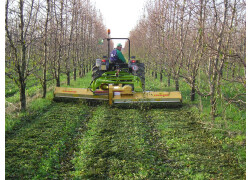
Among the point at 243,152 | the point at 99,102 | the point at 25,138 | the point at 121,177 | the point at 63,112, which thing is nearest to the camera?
the point at 121,177

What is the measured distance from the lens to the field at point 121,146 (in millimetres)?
3545

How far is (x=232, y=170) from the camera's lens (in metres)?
3.54

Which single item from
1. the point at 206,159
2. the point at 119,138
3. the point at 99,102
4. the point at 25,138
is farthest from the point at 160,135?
the point at 99,102

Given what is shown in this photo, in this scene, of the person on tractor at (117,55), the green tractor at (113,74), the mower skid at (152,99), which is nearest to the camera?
the mower skid at (152,99)

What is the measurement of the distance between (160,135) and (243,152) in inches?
65.7

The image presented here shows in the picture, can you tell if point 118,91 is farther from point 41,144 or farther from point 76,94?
point 41,144

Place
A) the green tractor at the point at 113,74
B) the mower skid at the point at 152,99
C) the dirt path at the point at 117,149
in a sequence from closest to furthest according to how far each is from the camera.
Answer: the dirt path at the point at 117,149
the mower skid at the point at 152,99
the green tractor at the point at 113,74

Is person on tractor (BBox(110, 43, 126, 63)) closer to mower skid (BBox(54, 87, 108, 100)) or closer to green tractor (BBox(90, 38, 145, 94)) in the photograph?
green tractor (BBox(90, 38, 145, 94))

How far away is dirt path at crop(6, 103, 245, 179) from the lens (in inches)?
139

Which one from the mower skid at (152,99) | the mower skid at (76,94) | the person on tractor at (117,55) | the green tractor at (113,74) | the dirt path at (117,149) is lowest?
the dirt path at (117,149)

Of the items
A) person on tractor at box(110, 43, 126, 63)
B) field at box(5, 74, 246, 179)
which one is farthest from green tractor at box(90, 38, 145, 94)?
field at box(5, 74, 246, 179)

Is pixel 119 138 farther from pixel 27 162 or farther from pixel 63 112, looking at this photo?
pixel 63 112

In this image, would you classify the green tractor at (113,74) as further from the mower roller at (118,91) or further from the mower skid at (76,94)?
the mower skid at (76,94)

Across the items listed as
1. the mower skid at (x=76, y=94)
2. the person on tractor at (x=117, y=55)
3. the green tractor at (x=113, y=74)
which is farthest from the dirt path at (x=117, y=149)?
the person on tractor at (x=117, y=55)
